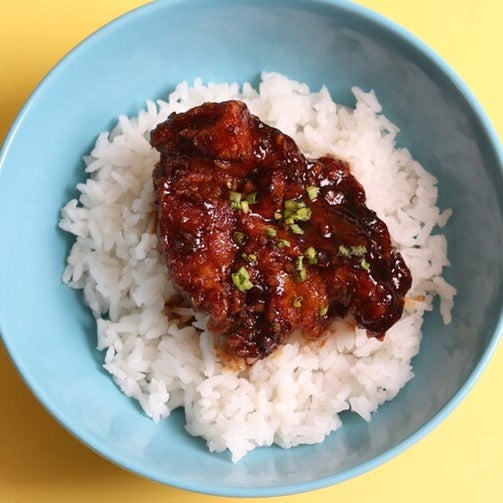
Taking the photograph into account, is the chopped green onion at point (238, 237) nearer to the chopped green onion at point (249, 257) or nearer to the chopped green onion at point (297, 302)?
the chopped green onion at point (249, 257)

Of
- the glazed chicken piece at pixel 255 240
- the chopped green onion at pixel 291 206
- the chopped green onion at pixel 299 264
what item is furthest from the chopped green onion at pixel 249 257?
the chopped green onion at pixel 291 206

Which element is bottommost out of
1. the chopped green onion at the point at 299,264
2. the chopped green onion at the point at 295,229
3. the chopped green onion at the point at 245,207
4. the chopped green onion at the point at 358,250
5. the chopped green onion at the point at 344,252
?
the chopped green onion at the point at 299,264

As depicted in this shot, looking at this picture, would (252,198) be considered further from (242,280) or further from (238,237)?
(242,280)

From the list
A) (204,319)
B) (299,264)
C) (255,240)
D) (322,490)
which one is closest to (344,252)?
(299,264)

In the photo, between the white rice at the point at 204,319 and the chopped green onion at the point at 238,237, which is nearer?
the chopped green onion at the point at 238,237

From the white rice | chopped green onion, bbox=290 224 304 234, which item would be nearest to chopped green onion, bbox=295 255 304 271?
chopped green onion, bbox=290 224 304 234

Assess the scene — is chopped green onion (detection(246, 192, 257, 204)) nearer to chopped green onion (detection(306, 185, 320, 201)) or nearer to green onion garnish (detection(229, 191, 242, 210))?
green onion garnish (detection(229, 191, 242, 210))

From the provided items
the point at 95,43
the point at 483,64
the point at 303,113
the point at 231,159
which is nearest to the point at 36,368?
the point at 231,159
